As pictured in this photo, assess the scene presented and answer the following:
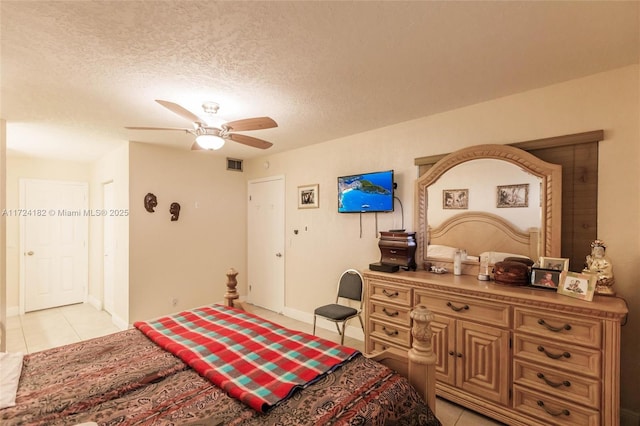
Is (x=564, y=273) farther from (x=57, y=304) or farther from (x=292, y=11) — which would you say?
(x=57, y=304)

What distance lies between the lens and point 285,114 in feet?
9.30

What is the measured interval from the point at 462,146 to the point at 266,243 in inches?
123

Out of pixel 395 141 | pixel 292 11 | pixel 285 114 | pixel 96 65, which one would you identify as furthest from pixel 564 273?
pixel 96 65

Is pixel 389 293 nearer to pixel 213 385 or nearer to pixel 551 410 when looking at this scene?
pixel 551 410

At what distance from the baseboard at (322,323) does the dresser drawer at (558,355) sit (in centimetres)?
177

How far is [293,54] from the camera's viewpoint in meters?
1.80

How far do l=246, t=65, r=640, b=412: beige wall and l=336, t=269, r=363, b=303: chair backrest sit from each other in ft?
0.49

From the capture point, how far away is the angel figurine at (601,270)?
6.16 feet

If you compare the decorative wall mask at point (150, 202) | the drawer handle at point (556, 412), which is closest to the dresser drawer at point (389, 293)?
the drawer handle at point (556, 412)

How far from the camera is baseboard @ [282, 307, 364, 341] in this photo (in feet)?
11.4

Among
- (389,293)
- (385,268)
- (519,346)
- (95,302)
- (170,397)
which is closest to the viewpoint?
(170,397)

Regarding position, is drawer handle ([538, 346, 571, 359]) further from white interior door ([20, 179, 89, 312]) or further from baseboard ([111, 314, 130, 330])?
white interior door ([20, 179, 89, 312])

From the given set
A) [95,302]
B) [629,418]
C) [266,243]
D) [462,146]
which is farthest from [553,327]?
[95,302]

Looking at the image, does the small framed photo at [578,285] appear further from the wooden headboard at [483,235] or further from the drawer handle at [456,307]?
the drawer handle at [456,307]
